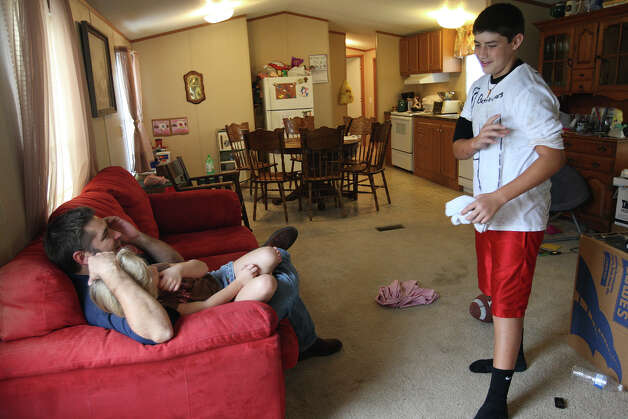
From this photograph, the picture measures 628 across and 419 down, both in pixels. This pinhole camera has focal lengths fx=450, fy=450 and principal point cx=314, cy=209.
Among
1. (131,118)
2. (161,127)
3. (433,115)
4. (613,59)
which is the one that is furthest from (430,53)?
(131,118)

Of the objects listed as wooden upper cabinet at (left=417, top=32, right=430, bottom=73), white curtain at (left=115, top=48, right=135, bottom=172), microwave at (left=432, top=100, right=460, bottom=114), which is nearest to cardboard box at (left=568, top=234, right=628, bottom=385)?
white curtain at (left=115, top=48, right=135, bottom=172)

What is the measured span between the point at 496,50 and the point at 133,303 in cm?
152

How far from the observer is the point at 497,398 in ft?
5.79

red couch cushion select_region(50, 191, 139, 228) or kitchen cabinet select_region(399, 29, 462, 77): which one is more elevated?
Answer: kitchen cabinet select_region(399, 29, 462, 77)

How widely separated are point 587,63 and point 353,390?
3736mm

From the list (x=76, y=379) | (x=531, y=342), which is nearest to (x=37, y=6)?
(x=76, y=379)

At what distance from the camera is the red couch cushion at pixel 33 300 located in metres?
1.40

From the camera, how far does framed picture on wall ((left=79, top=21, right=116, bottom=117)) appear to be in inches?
133

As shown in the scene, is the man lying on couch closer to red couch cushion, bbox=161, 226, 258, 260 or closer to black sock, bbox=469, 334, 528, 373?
red couch cushion, bbox=161, 226, 258, 260

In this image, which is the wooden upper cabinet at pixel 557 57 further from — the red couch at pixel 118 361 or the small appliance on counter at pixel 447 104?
the red couch at pixel 118 361

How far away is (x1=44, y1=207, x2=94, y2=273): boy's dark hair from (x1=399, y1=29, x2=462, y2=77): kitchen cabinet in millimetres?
5898

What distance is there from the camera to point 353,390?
2018mm

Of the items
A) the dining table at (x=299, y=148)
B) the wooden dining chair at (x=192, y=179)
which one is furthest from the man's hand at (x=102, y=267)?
the dining table at (x=299, y=148)

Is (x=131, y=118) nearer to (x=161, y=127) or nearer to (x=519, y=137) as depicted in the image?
(x=161, y=127)
